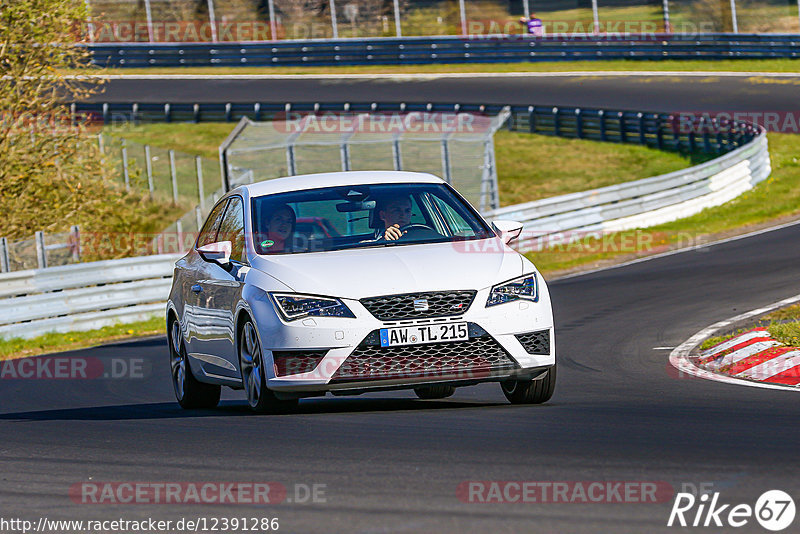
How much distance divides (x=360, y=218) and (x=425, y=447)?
260cm

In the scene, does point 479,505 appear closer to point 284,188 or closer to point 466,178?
point 284,188

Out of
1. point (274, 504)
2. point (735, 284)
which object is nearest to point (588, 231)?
point (735, 284)

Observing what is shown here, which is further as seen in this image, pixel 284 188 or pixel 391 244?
pixel 284 188

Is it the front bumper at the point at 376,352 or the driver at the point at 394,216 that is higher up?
the driver at the point at 394,216

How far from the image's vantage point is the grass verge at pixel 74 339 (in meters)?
18.0

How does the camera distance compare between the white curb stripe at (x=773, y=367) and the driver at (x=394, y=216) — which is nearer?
the driver at (x=394, y=216)

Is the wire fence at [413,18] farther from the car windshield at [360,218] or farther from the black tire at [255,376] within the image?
the black tire at [255,376]

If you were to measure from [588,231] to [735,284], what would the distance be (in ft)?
24.1

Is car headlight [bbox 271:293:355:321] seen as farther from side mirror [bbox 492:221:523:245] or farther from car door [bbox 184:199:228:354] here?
car door [bbox 184:199:228:354]

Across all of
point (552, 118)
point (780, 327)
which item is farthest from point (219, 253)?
point (552, 118)

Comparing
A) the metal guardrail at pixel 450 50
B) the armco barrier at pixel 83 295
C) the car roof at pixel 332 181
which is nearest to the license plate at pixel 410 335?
the car roof at pixel 332 181

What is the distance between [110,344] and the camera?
57.7ft

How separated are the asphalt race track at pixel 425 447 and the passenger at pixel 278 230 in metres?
1.14

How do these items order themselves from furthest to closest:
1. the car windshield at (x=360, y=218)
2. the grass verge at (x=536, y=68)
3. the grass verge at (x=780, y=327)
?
the grass verge at (x=536, y=68) < the grass verge at (x=780, y=327) < the car windshield at (x=360, y=218)
